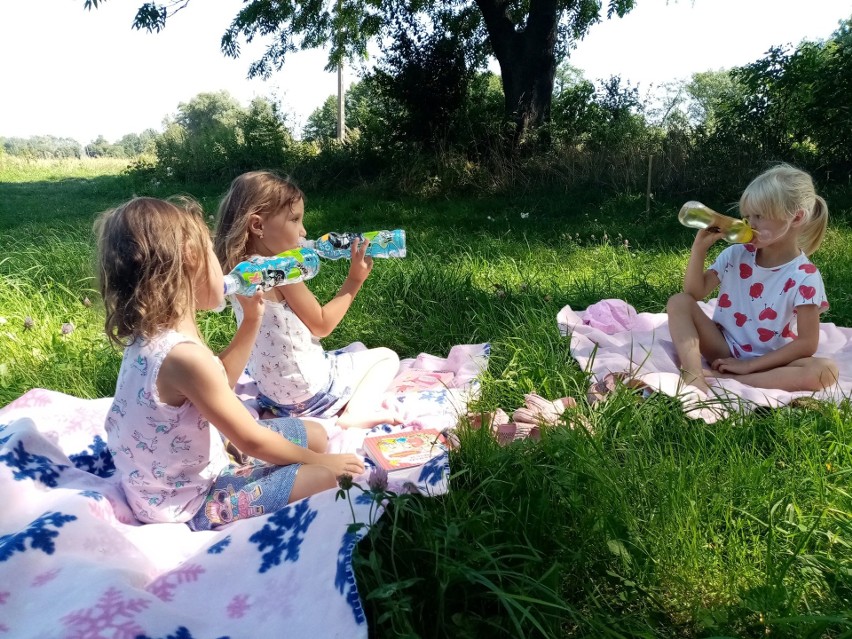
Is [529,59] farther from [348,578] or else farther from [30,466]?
[348,578]

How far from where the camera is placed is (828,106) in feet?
21.7

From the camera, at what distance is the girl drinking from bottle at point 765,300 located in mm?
2656

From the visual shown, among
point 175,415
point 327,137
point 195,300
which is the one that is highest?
point 327,137

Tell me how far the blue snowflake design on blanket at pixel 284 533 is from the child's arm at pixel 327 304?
84 cm

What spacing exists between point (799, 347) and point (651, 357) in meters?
0.59

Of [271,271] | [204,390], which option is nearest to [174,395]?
[204,390]

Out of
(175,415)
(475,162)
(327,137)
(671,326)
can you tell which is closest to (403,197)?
(475,162)

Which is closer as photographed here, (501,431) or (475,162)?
(501,431)

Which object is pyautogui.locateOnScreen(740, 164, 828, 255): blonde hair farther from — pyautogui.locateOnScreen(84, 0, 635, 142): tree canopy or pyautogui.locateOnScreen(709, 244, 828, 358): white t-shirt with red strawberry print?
pyautogui.locateOnScreen(84, 0, 635, 142): tree canopy

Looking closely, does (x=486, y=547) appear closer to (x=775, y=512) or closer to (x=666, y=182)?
(x=775, y=512)

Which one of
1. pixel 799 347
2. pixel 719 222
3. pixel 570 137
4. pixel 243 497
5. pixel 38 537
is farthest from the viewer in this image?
pixel 570 137

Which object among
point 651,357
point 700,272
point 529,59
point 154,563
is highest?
point 529,59

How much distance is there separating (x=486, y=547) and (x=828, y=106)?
708 centimetres

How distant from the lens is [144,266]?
1727mm
